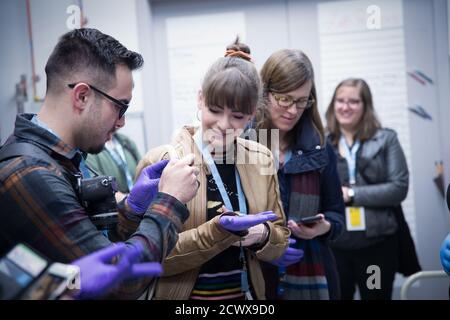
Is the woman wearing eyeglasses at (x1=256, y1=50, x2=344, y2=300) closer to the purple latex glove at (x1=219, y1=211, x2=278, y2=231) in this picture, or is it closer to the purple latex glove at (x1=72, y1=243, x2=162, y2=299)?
the purple latex glove at (x1=219, y1=211, x2=278, y2=231)

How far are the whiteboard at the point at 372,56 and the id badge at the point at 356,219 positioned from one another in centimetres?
55

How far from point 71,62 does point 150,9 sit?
1.16 meters

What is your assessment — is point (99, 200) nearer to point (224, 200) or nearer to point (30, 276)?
point (30, 276)

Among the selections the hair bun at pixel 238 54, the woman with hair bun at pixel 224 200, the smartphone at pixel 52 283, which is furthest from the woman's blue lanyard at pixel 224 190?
the smartphone at pixel 52 283

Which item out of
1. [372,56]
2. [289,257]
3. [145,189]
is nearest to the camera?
[145,189]

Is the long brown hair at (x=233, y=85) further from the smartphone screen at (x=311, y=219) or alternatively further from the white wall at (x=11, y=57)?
the white wall at (x=11, y=57)

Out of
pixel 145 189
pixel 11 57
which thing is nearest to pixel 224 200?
pixel 145 189

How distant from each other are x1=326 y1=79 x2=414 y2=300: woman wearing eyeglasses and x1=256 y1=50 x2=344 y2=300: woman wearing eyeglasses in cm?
51

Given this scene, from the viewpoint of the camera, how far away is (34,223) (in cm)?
74

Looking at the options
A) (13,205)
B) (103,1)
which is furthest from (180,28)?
(13,205)

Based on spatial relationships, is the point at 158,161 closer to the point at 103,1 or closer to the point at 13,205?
the point at 13,205

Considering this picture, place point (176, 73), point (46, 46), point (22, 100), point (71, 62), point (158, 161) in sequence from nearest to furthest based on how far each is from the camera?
point (71, 62) < point (158, 161) < point (46, 46) < point (22, 100) < point (176, 73)

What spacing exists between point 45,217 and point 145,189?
0.29 m

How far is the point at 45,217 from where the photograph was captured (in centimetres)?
74
